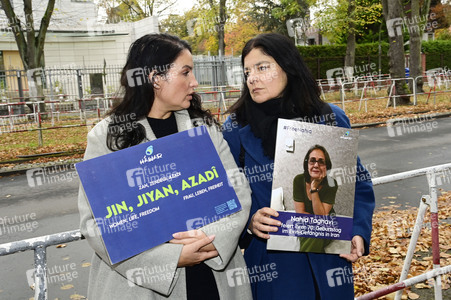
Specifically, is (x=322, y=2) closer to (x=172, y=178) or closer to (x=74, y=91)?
(x=74, y=91)

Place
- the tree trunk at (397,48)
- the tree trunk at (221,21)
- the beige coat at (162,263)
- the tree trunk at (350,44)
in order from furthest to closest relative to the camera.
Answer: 1. the tree trunk at (221,21)
2. the tree trunk at (350,44)
3. the tree trunk at (397,48)
4. the beige coat at (162,263)

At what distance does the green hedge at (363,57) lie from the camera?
29.9 m

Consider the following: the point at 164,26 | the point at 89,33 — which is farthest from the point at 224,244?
the point at 164,26

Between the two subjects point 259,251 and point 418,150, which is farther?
point 418,150

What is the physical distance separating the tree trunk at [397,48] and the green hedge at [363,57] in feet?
25.7

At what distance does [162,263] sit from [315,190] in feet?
2.42

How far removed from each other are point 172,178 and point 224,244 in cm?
36

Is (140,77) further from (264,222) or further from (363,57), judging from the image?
(363,57)

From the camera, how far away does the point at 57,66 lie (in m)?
30.2

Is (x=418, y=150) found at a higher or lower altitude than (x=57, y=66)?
lower

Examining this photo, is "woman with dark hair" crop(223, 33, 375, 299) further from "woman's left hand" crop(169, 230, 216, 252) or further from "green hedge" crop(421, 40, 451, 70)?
"green hedge" crop(421, 40, 451, 70)

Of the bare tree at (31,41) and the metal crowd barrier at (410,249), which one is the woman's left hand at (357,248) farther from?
the bare tree at (31,41)

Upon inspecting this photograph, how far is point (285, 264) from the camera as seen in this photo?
83.4 inches

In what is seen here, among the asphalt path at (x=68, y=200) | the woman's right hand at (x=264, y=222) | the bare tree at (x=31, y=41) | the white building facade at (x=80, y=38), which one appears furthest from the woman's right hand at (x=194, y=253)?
the white building facade at (x=80, y=38)
